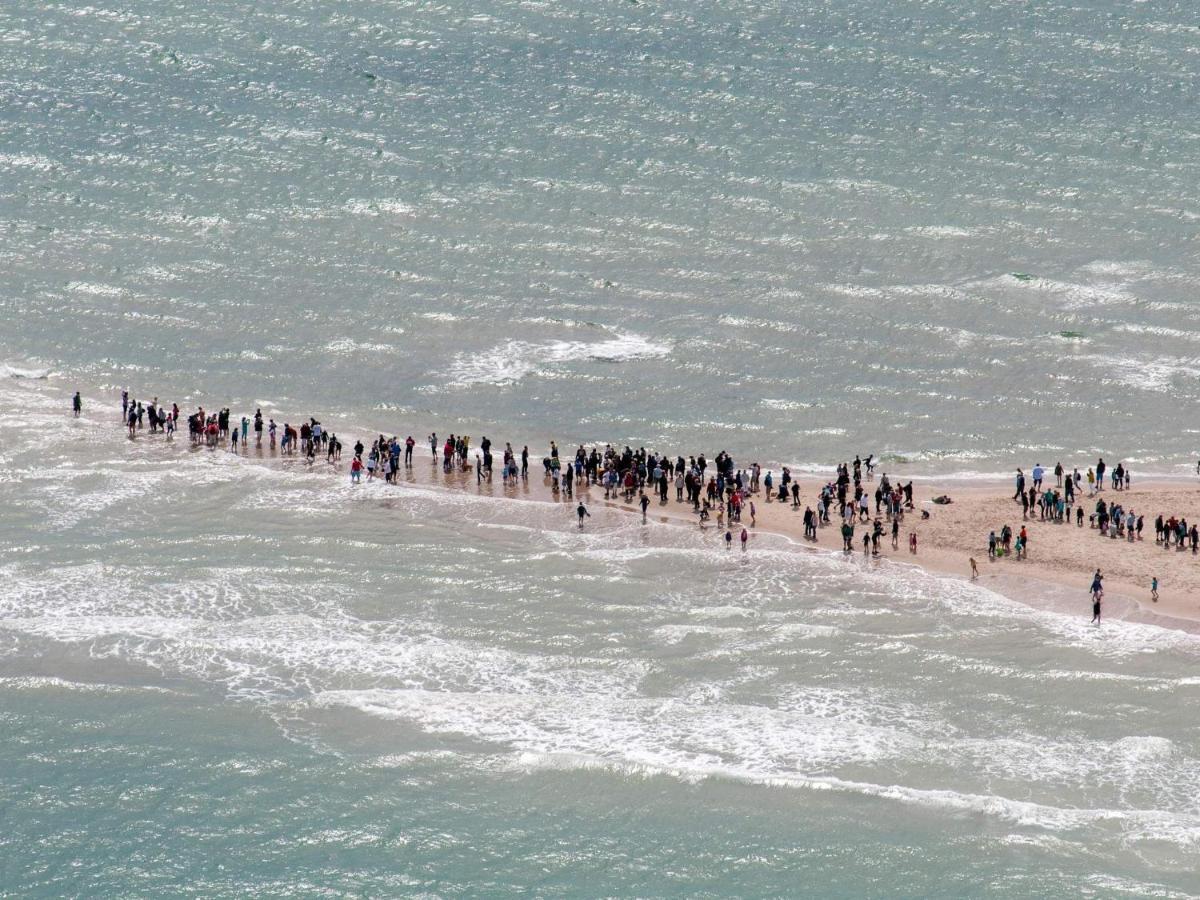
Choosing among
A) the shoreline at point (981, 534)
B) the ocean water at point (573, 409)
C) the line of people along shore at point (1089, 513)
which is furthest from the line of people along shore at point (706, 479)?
the ocean water at point (573, 409)

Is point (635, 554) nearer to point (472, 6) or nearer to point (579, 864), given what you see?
point (579, 864)

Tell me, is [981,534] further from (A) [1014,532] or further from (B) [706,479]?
(B) [706,479]

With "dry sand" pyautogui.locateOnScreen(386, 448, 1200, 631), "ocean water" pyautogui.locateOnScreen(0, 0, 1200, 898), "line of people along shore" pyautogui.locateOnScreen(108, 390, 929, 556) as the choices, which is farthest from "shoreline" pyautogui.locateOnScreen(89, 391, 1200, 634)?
"ocean water" pyautogui.locateOnScreen(0, 0, 1200, 898)

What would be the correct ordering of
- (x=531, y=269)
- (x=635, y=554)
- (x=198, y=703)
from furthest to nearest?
1. (x=531, y=269)
2. (x=635, y=554)
3. (x=198, y=703)

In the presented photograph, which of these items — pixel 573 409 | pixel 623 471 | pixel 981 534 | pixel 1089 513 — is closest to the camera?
pixel 981 534

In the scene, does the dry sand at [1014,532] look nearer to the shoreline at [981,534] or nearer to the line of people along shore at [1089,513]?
the shoreline at [981,534]

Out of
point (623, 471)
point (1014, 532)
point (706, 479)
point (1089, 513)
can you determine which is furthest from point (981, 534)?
point (623, 471)

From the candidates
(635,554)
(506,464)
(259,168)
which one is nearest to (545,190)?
(259,168)

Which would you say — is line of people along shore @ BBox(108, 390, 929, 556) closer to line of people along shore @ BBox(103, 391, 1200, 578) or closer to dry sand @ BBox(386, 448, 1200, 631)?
line of people along shore @ BBox(103, 391, 1200, 578)
